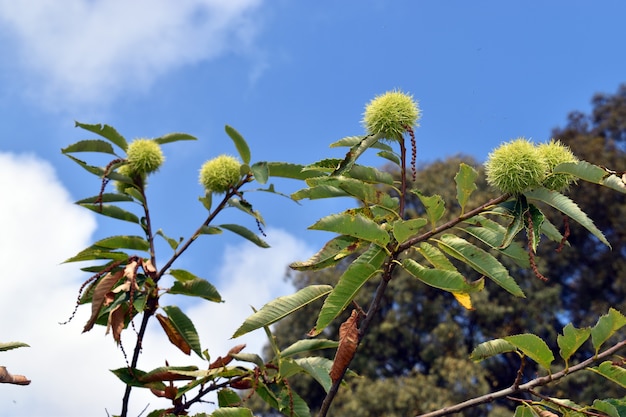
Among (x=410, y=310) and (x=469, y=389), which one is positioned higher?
(x=410, y=310)

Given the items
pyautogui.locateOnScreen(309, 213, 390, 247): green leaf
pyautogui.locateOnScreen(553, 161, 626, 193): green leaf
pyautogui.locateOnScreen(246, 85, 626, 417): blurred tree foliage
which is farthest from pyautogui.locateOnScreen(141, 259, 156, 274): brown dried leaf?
pyautogui.locateOnScreen(246, 85, 626, 417): blurred tree foliage

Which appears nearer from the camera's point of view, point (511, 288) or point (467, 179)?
point (511, 288)

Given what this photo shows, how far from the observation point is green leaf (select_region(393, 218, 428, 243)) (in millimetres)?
1465

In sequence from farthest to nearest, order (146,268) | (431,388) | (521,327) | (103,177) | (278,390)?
(521,327) < (431,388) < (103,177) < (146,268) < (278,390)

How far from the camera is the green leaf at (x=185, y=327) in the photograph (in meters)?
2.20

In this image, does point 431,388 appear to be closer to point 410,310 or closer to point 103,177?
point 410,310

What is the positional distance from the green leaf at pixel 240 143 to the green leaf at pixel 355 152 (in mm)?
744

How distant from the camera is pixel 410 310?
52.4ft

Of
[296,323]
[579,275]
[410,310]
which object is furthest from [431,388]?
[579,275]

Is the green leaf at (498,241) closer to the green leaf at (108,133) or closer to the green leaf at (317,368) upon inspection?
the green leaf at (317,368)

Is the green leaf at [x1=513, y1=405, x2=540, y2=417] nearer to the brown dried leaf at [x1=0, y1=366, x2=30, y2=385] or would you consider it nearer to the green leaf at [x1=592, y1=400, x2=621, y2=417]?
the green leaf at [x1=592, y1=400, x2=621, y2=417]

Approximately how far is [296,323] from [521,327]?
195 inches

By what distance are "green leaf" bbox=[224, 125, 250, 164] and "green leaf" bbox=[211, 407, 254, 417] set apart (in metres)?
1.05

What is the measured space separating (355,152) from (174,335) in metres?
0.92
